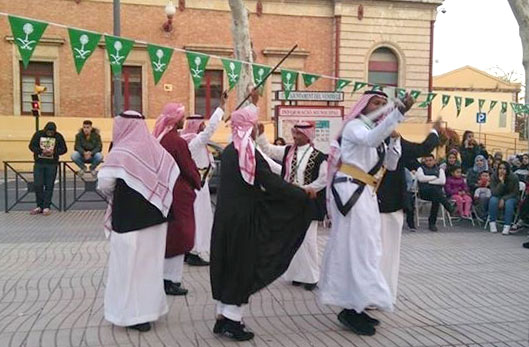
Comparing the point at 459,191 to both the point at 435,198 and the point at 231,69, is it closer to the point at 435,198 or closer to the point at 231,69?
the point at 435,198

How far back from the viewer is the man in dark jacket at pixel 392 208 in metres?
5.68

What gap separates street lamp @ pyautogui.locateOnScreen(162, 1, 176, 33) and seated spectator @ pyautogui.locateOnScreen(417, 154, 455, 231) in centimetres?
1541

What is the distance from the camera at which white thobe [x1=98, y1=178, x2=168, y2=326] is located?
5.10 metres

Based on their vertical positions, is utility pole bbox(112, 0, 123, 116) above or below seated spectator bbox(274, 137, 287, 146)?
above

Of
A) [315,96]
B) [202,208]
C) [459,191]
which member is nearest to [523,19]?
[459,191]

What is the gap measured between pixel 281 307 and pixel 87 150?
9471 mm

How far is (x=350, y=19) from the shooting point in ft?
90.6

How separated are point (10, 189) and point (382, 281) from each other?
14097 millimetres

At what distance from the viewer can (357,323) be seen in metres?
5.21

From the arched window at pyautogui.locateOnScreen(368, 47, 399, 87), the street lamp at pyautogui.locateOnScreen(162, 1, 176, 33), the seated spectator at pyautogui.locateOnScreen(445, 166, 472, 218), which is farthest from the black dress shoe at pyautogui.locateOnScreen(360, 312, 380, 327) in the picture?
the arched window at pyautogui.locateOnScreen(368, 47, 399, 87)

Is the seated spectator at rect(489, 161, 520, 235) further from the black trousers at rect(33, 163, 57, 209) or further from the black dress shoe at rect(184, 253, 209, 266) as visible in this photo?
the black trousers at rect(33, 163, 57, 209)

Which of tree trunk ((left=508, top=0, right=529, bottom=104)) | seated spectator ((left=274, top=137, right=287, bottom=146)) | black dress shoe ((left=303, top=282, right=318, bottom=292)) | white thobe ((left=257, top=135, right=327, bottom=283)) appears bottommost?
black dress shoe ((left=303, top=282, right=318, bottom=292))

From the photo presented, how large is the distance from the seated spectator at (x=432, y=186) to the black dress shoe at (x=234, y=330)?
7010 mm

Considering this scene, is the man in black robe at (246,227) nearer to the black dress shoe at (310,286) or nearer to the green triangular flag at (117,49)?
the black dress shoe at (310,286)
